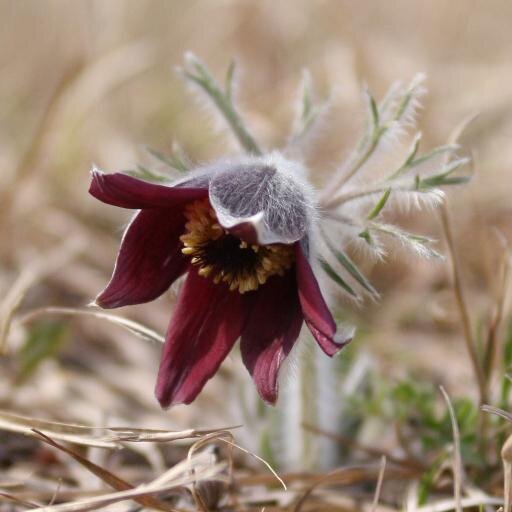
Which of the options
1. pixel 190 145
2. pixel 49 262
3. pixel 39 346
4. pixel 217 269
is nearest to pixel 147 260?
pixel 217 269

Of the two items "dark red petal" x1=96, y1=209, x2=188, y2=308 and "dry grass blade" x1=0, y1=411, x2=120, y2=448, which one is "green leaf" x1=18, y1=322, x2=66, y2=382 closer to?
"dry grass blade" x1=0, y1=411, x2=120, y2=448

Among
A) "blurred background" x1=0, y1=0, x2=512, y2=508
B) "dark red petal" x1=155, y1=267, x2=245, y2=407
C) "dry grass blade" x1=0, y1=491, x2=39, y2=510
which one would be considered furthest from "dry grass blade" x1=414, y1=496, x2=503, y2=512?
"dry grass blade" x1=0, y1=491, x2=39, y2=510

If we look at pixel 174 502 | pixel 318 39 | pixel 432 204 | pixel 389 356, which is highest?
pixel 318 39

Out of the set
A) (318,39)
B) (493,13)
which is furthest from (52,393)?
(493,13)

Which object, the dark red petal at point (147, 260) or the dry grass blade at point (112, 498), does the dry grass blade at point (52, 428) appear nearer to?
the dry grass blade at point (112, 498)

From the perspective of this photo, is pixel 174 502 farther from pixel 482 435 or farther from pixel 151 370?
pixel 151 370

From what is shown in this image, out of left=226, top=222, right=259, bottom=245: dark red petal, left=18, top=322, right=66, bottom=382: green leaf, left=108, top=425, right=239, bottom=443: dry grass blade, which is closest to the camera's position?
left=226, top=222, right=259, bottom=245: dark red petal

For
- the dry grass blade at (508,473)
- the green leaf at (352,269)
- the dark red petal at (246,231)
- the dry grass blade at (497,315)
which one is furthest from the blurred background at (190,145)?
the dry grass blade at (508,473)
